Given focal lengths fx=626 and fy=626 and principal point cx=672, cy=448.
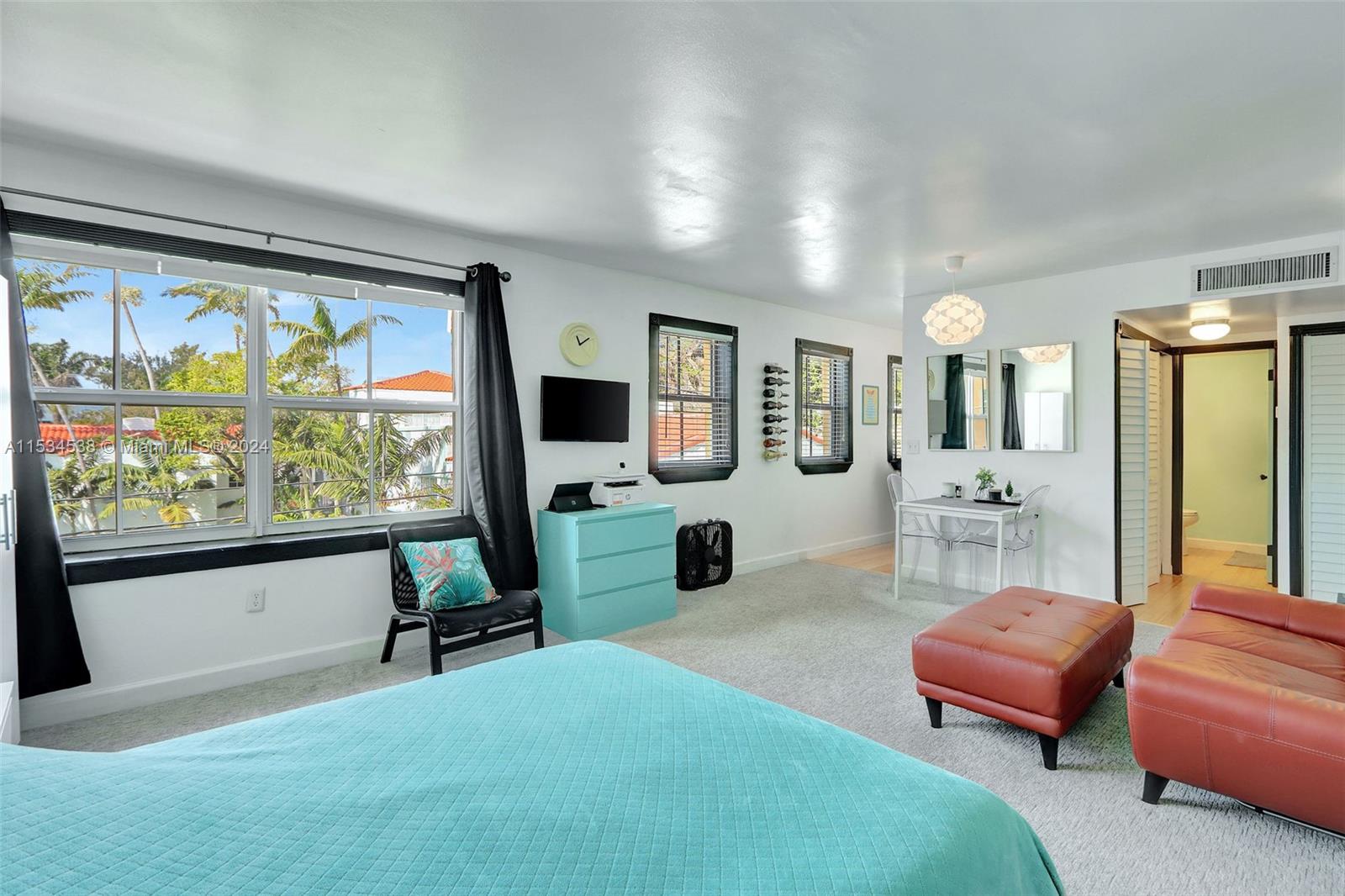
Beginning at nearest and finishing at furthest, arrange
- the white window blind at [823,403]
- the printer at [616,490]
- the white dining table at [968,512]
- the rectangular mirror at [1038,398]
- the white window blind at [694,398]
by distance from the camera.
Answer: the white dining table at [968,512] → the printer at [616,490] → the rectangular mirror at [1038,398] → the white window blind at [694,398] → the white window blind at [823,403]

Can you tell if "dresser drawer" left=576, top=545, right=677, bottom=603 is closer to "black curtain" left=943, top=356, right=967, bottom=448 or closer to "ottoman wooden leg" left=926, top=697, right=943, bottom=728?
"ottoman wooden leg" left=926, top=697, right=943, bottom=728

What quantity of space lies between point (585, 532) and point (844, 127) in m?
2.69

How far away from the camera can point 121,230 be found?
116 inches

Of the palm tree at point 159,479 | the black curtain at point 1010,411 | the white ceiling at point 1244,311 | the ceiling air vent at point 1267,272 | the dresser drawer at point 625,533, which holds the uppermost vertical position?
the ceiling air vent at point 1267,272

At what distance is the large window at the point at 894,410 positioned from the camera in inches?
302

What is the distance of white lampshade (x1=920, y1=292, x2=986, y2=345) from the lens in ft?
13.3

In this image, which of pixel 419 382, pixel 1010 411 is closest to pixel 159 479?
pixel 419 382

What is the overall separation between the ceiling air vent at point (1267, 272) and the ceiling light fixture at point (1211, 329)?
630 millimetres

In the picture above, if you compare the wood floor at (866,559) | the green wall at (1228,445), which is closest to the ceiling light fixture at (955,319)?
the wood floor at (866,559)

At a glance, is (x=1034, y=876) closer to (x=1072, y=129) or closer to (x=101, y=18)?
(x=1072, y=129)

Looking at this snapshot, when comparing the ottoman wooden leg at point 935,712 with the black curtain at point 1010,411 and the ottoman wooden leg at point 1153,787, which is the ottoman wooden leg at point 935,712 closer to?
the ottoman wooden leg at point 1153,787

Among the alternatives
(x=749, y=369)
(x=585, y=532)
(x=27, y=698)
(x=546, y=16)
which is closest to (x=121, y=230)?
(x=27, y=698)

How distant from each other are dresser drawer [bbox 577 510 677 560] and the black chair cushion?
57 centimetres

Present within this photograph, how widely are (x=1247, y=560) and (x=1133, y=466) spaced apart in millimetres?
2674
